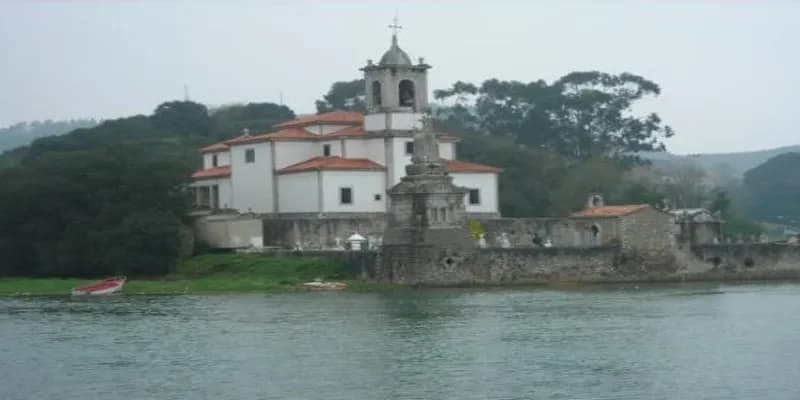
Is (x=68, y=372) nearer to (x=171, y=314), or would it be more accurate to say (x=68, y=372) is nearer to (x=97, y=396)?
(x=97, y=396)

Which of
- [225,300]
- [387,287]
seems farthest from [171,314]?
[387,287]

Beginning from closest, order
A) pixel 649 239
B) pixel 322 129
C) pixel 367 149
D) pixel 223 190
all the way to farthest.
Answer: pixel 649 239 → pixel 367 149 → pixel 322 129 → pixel 223 190

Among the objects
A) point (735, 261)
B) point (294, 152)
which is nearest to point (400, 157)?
point (294, 152)

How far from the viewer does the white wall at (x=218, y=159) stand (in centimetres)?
8425

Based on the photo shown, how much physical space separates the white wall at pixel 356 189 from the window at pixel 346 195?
0.42 ft

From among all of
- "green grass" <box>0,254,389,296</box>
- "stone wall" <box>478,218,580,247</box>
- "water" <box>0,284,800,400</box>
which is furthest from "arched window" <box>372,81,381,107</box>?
"water" <box>0,284,800,400</box>

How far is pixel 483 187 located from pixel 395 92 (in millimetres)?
5814

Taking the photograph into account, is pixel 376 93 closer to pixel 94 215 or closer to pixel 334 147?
pixel 334 147

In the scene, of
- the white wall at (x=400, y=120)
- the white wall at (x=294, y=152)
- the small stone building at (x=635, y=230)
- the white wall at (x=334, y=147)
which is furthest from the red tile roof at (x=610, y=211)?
the white wall at (x=294, y=152)

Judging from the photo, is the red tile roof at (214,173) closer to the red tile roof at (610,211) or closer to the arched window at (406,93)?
the arched window at (406,93)

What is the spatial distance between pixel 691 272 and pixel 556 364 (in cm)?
2915

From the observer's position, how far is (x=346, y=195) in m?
75.1

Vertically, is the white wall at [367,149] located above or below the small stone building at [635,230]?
above

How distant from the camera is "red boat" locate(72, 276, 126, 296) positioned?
213 ft
